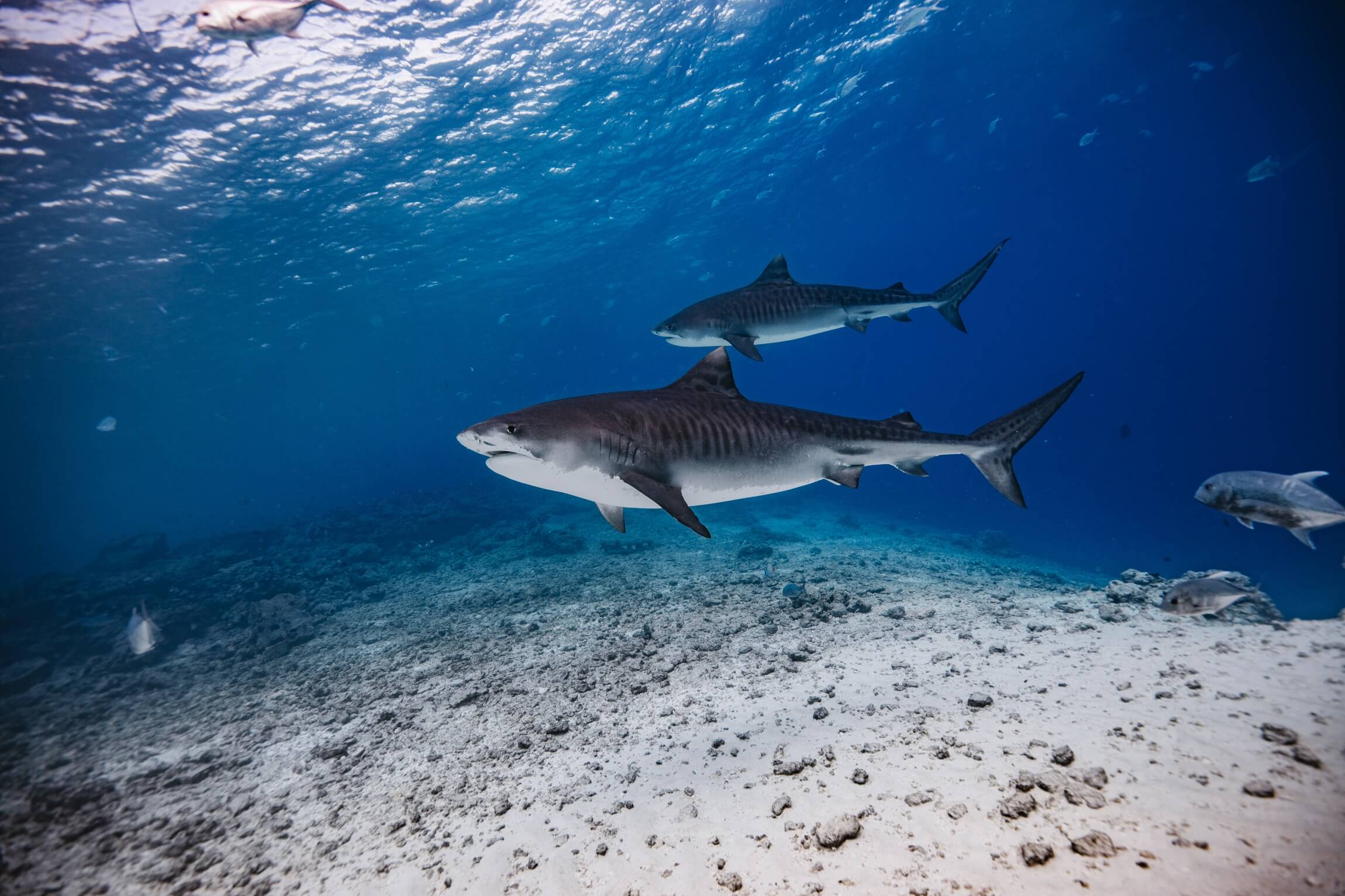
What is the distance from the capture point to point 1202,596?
4.86 meters

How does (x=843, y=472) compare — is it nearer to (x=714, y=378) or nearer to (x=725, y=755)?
(x=714, y=378)

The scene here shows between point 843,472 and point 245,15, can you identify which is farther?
point 245,15

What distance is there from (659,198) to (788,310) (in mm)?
27932

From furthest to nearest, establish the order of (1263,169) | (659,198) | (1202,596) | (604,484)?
(659,198), (1263,169), (1202,596), (604,484)

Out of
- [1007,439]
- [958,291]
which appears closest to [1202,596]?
[1007,439]

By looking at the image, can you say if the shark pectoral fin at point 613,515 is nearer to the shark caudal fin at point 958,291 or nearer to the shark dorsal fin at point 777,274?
the shark dorsal fin at point 777,274

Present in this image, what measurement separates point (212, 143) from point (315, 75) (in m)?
4.94

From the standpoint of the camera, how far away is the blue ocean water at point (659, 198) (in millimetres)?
15453

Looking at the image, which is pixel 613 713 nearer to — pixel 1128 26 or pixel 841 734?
pixel 841 734

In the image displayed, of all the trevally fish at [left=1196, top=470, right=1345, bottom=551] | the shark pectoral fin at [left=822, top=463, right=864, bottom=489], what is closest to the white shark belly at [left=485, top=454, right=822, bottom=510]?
the shark pectoral fin at [left=822, top=463, right=864, bottom=489]

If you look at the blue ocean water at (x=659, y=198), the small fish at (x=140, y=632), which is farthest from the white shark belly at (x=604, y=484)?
the blue ocean water at (x=659, y=198)

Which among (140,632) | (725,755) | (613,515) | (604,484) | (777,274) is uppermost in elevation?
(777,274)

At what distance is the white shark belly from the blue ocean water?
53.2ft

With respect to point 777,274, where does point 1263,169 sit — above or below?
above
